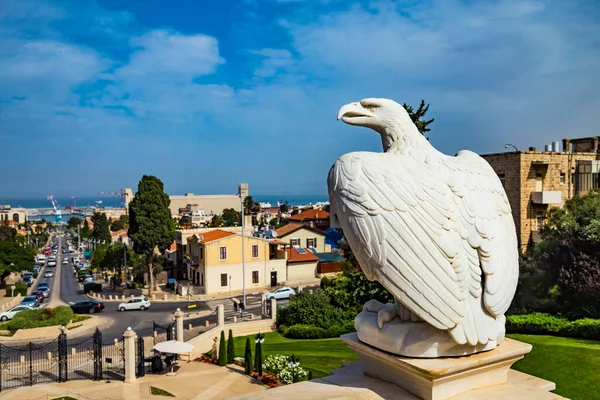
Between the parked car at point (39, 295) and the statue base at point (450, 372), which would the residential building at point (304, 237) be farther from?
the statue base at point (450, 372)

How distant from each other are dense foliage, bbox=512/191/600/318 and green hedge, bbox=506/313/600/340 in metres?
1.19

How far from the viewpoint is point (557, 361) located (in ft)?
40.6

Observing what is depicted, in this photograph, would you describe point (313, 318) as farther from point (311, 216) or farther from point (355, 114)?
point (311, 216)

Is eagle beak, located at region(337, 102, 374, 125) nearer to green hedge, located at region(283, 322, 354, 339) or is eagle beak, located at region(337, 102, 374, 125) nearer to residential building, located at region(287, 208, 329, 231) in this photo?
green hedge, located at region(283, 322, 354, 339)

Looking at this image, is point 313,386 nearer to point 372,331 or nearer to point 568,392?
point 372,331

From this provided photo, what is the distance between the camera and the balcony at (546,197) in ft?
84.5

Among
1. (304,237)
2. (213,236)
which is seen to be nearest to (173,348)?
(213,236)

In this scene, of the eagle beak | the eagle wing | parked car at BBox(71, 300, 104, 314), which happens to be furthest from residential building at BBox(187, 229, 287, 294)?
the eagle wing

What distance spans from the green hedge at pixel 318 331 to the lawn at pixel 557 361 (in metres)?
2.59

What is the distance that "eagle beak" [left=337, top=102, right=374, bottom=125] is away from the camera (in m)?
6.55

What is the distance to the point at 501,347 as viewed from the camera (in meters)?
6.10

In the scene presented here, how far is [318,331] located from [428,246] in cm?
1633

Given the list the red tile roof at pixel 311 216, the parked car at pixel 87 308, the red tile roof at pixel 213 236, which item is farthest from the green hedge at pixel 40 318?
the red tile roof at pixel 311 216

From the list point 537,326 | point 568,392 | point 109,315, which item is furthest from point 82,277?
point 568,392
